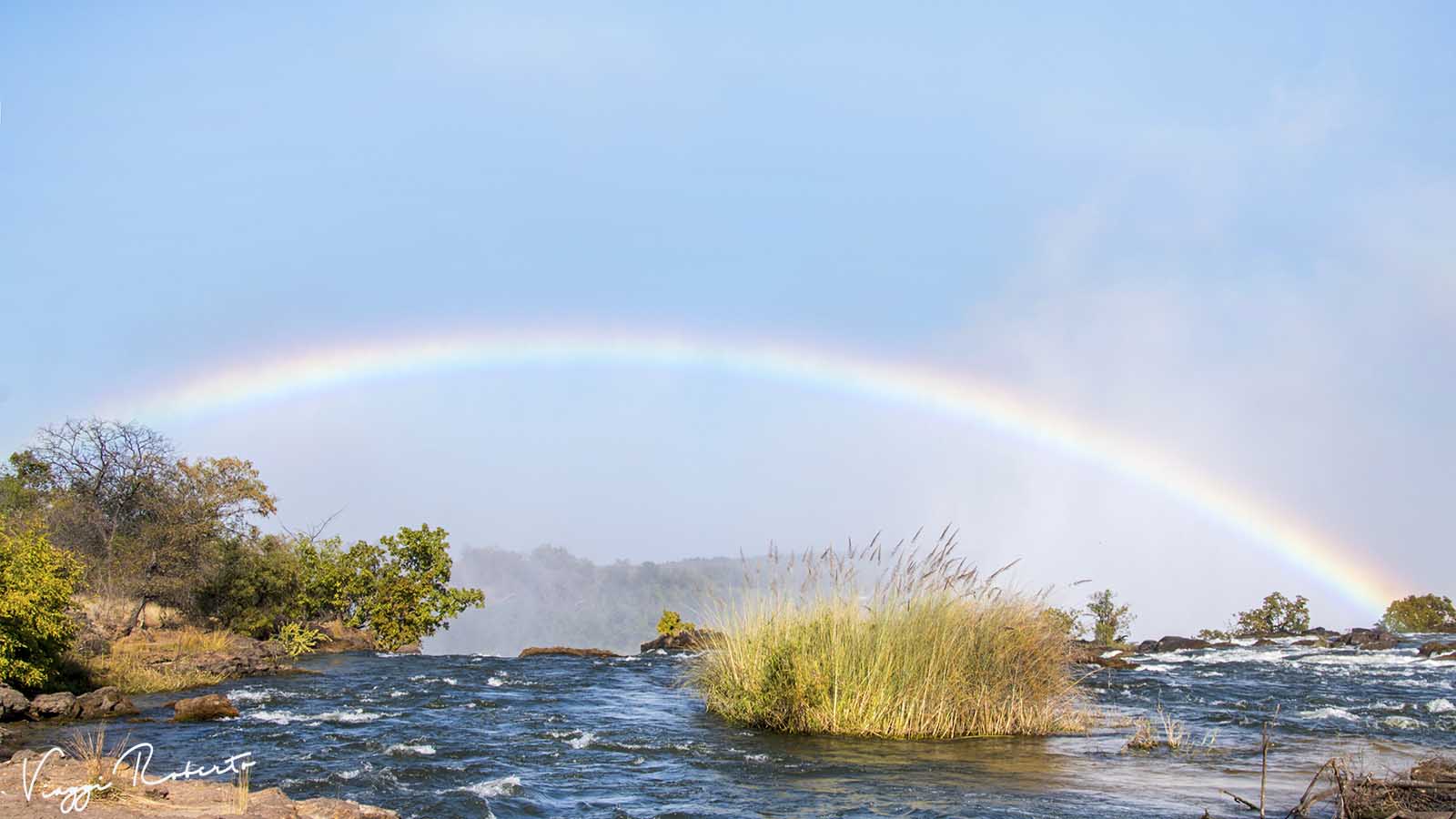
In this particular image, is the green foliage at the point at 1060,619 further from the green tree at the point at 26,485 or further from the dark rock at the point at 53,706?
the green tree at the point at 26,485

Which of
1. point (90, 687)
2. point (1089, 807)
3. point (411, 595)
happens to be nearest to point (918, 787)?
point (1089, 807)

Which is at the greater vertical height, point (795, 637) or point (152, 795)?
point (795, 637)

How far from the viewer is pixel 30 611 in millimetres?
14820

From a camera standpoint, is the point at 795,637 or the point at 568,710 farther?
the point at 568,710

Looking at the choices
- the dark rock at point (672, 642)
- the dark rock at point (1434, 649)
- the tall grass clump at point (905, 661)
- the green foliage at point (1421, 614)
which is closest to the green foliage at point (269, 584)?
the dark rock at point (672, 642)

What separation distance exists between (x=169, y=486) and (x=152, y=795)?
28.5 meters

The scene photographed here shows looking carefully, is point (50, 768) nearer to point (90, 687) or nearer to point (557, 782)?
point (557, 782)

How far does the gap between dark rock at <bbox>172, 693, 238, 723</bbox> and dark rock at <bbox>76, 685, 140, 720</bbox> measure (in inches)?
29.2

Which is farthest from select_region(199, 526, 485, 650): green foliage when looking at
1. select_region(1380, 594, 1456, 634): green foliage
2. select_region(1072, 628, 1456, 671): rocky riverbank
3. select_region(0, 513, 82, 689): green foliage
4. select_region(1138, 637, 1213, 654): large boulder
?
select_region(1380, 594, 1456, 634): green foliage

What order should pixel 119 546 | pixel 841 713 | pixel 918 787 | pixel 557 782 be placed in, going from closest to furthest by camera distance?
pixel 918 787 < pixel 557 782 < pixel 841 713 < pixel 119 546

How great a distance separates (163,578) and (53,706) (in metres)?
17.0

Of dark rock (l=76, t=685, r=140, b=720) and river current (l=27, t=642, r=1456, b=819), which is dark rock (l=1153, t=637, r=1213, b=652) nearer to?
river current (l=27, t=642, r=1456, b=819)

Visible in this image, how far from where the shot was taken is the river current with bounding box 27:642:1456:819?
9.24 m

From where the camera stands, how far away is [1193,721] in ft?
53.2
